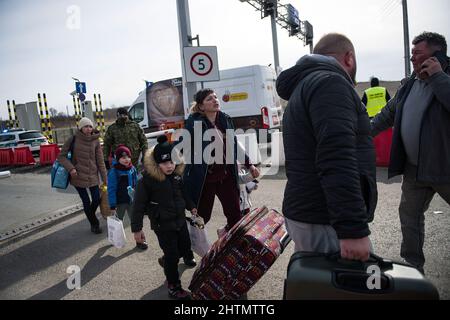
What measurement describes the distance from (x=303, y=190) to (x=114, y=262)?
2935mm

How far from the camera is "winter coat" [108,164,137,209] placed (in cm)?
438

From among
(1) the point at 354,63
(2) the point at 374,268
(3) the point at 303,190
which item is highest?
(1) the point at 354,63

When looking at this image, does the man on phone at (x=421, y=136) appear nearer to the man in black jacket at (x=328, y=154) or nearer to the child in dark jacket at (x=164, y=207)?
the man in black jacket at (x=328, y=154)

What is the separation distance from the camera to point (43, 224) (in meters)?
5.68

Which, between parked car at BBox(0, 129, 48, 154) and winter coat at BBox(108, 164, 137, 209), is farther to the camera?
parked car at BBox(0, 129, 48, 154)

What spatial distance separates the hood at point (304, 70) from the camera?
181 centimetres

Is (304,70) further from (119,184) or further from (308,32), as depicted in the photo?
(308,32)

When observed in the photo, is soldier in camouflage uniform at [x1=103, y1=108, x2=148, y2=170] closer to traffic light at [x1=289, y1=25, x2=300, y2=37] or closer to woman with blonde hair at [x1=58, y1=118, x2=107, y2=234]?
woman with blonde hair at [x1=58, y1=118, x2=107, y2=234]

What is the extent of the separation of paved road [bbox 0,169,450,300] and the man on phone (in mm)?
610

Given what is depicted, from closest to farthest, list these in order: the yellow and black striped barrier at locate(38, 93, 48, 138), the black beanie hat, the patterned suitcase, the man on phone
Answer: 1. the patterned suitcase
2. the man on phone
3. the black beanie hat
4. the yellow and black striped barrier at locate(38, 93, 48, 138)

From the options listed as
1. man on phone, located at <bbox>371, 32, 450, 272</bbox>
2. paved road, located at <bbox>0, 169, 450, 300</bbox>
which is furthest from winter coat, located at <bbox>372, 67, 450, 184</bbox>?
paved road, located at <bbox>0, 169, 450, 300</bbox>
